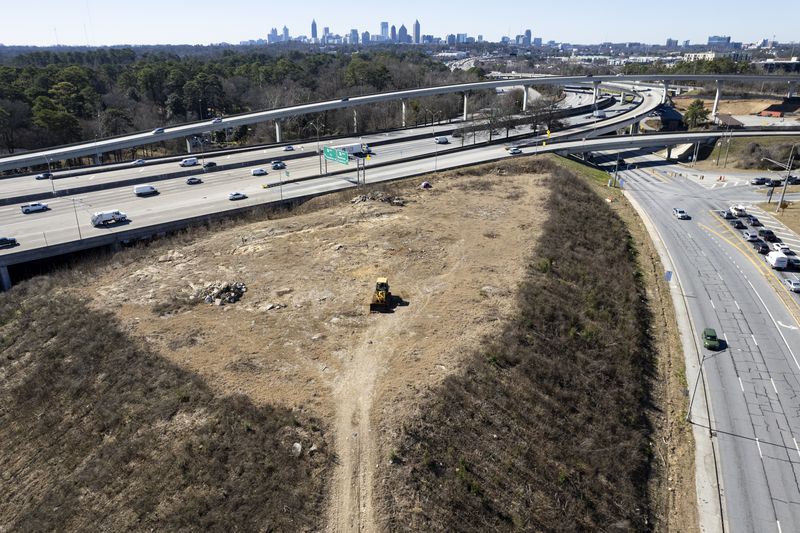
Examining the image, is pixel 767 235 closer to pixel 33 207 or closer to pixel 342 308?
pixel 342 308

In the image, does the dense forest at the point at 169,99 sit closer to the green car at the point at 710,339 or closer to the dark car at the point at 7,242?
the dark car at the point at 7,242

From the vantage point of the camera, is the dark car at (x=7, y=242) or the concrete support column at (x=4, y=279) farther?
the dark car at (x=7, y=242)

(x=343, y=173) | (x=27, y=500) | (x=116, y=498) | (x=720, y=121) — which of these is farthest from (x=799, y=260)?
(x=720, y=121)

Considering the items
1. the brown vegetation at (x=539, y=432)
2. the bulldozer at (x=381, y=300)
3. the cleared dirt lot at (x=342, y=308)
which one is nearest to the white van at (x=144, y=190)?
the cleared dirt lot at (x=342, y=308)

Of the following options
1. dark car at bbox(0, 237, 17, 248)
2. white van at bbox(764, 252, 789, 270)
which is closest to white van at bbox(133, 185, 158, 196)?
dark car at bbox(0, 237, 17, 248)

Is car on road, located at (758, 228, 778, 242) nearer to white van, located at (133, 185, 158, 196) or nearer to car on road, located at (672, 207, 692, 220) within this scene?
car on road, located at (672, 207, 692, 220)

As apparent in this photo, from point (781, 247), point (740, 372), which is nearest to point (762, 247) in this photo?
point (781, 247)
